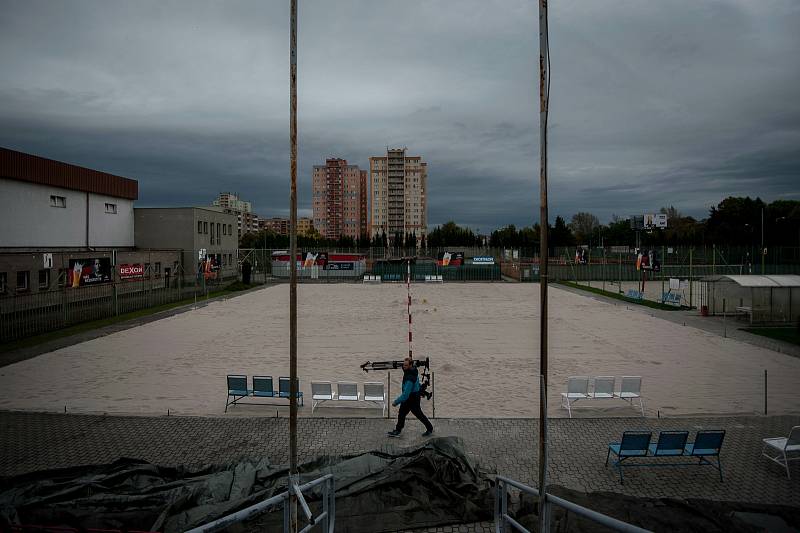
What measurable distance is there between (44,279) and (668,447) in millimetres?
33094

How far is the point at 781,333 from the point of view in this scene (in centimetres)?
2347

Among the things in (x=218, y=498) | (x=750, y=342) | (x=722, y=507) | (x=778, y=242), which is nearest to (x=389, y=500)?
(x=218, y=498)

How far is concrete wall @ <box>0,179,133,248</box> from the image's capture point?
30.9m

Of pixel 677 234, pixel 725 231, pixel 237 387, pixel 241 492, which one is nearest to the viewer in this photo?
pixel 241 492

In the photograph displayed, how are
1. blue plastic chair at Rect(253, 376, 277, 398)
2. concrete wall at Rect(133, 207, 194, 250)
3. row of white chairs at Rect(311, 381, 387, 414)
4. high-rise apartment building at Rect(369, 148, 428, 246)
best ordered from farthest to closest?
high-rise apartment building at Rect(369, 148, 428, 246) → concrete wall at Rect(133, 207, 194, 250) → blue plastic chair at Rect(253, 376, 277, 398) → row of white chairs at Rect(311, 381, 387, 414)

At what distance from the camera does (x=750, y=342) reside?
69.9 feet

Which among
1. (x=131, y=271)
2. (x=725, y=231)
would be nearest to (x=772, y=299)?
(x=131, y=271)

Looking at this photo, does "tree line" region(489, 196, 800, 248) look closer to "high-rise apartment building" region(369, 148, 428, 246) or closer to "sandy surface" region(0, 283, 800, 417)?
"high-rise apartment building" region(369, 148, 428, 246)

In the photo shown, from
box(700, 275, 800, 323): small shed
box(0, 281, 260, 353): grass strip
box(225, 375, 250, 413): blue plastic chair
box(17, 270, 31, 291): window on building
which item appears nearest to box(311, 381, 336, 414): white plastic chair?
box(225, 375, 250, 413): blue plastic chair

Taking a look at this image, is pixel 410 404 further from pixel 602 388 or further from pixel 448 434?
pixel 602 388

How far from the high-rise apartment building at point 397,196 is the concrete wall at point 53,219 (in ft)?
340

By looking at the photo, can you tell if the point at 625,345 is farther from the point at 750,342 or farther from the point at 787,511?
the point at 787,511

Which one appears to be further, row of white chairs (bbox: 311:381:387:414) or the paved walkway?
row of white chairs (bbox: 311:381:387:414)

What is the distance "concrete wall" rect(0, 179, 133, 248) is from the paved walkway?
2425 centimetres
